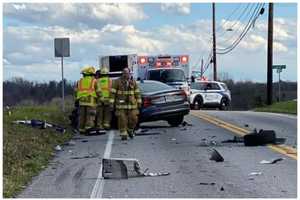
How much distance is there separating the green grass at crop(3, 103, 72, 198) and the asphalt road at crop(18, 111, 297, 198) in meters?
0.19

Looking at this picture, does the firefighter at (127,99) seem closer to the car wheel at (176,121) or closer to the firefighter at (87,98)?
the firefighter at (87,98)

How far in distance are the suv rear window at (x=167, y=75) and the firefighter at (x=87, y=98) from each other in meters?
13.0

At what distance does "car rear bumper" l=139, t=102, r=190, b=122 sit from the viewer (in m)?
17.9

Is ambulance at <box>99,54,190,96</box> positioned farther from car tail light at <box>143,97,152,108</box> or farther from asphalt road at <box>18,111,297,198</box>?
asphalt road at <box>18,111,297,198</box>

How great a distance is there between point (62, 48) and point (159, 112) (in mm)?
6071

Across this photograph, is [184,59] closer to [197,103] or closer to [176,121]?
[197,103]

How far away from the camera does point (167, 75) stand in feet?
99.6

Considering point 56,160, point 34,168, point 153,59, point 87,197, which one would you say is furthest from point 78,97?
point 153,59

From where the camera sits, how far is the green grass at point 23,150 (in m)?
9.27

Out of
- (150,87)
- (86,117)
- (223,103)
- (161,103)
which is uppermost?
(150,87)

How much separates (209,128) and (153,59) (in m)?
13.4

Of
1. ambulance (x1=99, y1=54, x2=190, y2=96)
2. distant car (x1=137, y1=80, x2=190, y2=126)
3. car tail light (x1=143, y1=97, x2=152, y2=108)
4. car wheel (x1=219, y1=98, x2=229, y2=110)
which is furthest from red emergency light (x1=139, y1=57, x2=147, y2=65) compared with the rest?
car tail light (x1=143, y1=97, x2=152, y2=108)

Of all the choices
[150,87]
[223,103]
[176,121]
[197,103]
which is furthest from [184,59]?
[150,87]

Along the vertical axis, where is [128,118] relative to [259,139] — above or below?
above
